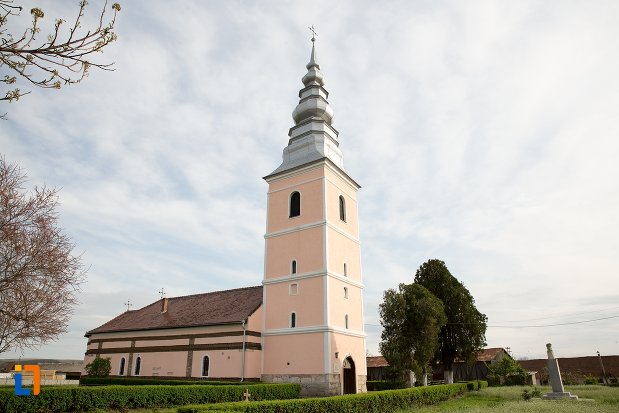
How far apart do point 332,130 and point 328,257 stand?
10592mm

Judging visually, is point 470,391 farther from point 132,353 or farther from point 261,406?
point 132,353

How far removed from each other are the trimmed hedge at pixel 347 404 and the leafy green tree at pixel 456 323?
13.7m

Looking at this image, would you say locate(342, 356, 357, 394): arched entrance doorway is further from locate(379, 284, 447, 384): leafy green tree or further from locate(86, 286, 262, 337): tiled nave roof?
locate(86, 286, 262, 337): tiled nave roof

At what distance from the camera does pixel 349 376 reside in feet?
85.3

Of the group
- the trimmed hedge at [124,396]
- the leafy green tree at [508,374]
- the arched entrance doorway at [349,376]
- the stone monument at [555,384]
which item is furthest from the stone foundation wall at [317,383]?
the leafy green tree at [508,374]

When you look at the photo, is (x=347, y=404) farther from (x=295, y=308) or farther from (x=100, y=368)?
(x=100, y=368)

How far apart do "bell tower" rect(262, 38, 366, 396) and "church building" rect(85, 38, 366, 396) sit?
0.22 feet

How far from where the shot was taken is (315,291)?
84.3ft

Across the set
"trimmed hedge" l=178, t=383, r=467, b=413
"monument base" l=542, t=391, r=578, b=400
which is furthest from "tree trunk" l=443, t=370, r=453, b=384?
"trimmed hedge" l=178, t=383, r=467, b=413

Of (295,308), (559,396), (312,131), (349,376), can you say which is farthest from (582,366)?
(312,131)

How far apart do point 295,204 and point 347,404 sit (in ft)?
51.3

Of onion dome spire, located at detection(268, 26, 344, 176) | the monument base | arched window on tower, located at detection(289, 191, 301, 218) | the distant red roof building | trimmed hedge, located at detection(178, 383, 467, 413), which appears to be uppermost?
onion dome spire, located at detection(268, 26, 344, 176)

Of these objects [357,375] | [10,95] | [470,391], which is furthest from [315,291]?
[10,95]

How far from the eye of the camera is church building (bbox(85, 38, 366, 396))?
82.5 feet
